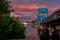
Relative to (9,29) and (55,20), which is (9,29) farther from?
(55,20)

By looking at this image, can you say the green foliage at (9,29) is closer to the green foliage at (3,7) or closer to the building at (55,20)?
the building at (55,20)

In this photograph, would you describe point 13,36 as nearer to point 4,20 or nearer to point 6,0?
point 4,20

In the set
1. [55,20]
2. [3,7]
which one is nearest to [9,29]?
[55,20]

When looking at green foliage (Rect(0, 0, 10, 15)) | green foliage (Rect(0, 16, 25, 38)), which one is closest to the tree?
green foliage (Rect(0, 16, 25, 38))

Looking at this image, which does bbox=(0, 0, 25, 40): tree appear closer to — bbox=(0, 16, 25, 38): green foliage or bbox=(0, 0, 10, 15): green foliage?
bbox=(0, 16, 25, 38): green foliage

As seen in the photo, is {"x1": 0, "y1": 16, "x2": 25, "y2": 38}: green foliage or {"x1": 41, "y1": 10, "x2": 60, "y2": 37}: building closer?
{"x1": 41, "y1": 10, "x2": 60, "y2": 37}: building

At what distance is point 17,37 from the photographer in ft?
112

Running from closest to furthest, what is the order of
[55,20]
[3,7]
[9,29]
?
[55,20] < [9,29] < [3,7]

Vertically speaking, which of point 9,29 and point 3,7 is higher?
point 3,7

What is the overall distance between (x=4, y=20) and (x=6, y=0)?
11.2 meters

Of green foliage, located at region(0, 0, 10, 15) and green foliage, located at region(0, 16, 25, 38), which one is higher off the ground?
green foliage, located at region(0, 0, 10, 15)

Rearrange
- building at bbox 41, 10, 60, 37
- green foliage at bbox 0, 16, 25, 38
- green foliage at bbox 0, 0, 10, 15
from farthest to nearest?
1. green foliage at bbox 0, 0, 10, 15
2. green foliage at bbox 0, 16, 25, 38
3. building at bbox 41, 10, 60, 37

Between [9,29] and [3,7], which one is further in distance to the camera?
[3,7]

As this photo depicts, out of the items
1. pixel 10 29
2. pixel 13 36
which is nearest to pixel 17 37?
pixel 13 36
